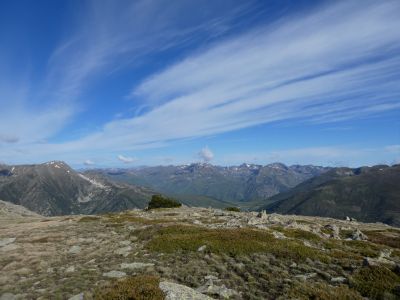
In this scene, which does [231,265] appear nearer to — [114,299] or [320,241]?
[114,299]

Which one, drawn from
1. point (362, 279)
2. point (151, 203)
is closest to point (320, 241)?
point (362, 279)

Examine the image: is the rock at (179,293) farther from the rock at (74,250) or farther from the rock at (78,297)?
the rock at (74,250)

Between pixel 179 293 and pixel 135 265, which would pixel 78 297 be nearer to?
pixel 179 293

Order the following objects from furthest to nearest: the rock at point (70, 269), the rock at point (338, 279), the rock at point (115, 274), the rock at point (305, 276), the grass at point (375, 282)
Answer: the rock at point (70, 269) → the rock at point (115, 274) → the rock at point (305, 276) → the rock at point (338, 279) → the grass at point (375, 282)

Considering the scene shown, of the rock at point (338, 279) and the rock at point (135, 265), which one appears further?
the rock at point (135, 265)

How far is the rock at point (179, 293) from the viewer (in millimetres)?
14430

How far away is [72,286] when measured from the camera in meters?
17.4

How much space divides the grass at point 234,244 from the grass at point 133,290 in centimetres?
745

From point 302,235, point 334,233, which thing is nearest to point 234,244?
point 302,235

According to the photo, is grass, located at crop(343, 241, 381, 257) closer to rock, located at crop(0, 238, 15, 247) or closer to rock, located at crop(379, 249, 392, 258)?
rock, located at crop(379, 249, 392, 258)

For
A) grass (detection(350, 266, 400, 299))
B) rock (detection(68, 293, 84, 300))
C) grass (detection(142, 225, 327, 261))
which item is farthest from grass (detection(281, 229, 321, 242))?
rock (detection(68, 293, 84, 300))

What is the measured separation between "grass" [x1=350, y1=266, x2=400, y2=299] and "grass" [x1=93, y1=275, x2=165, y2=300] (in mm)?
8684

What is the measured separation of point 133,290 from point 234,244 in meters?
10.3

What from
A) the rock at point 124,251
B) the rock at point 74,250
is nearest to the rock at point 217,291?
the rock at point 124,251
